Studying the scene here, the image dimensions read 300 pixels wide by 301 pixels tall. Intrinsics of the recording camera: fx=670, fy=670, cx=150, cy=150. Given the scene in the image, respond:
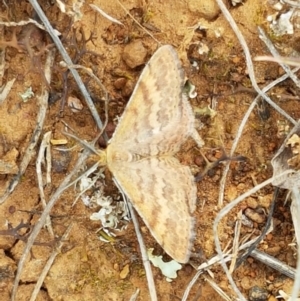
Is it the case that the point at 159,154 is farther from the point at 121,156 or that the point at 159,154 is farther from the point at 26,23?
the point at 26,23

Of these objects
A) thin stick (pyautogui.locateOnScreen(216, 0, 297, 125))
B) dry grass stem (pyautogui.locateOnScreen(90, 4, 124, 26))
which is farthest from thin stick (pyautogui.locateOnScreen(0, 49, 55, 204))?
thin stick (pyautogui.locateOnScreen(216, 0, 297, 125))

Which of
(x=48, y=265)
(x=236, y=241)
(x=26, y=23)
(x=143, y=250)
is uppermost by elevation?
(x=26, y=23)

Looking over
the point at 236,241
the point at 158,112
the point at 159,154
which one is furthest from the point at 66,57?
the point at 236,241

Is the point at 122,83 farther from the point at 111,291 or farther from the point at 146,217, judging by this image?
the point at 111,291

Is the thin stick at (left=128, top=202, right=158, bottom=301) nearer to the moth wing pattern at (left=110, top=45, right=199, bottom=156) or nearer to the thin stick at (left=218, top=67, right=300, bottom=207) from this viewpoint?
the moth wing pattern at (left=110, top=45, right=199, bottom=156)

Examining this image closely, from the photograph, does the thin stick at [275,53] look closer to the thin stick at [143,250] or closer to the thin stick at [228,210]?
the thin stick at [228,210]

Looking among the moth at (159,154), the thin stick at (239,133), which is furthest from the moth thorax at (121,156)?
the thin stick at (239,133)
